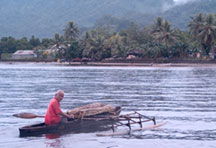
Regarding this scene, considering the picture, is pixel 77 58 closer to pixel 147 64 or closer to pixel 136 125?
pixel 147 64

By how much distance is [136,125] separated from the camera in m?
20.0

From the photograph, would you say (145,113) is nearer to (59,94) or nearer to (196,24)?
(59,94)

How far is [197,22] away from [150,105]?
6684cm

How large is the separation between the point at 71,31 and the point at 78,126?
338 feet

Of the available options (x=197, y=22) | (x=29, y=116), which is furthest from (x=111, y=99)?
(x=197, y=22)

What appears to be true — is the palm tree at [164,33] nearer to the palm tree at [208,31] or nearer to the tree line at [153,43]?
the tree line at [153,43]

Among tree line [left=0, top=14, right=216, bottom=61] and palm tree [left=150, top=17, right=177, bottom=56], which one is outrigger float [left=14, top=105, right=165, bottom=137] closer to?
tree line [left=0, top=14, right=216, bottom=61]

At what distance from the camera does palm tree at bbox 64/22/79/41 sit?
11961 cm

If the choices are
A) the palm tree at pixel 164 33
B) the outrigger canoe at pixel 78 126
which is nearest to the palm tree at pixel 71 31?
the palm tree at pixel 164 33

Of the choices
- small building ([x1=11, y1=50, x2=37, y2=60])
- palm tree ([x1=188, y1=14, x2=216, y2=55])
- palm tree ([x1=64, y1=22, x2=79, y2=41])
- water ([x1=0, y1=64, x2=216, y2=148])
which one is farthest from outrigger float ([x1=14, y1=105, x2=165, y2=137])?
small building ([x1=11, y1=50, x2=37, y2=60])

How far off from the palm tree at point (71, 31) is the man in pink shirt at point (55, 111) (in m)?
103

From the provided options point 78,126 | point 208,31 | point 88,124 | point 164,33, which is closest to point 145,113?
point 88,124

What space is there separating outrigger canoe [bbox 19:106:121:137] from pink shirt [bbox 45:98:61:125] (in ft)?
0.67

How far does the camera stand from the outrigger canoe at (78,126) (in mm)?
17016
